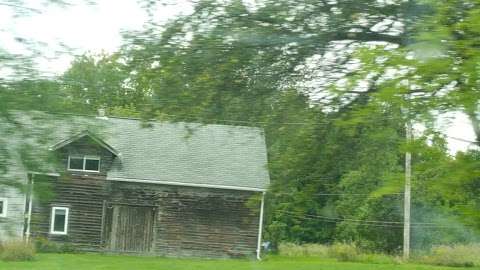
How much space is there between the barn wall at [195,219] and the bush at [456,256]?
8.12 meters

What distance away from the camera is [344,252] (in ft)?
78.8

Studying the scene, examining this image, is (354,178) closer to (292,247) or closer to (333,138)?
(333,138)

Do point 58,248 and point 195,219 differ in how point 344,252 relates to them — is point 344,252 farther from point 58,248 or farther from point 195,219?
point 58,248

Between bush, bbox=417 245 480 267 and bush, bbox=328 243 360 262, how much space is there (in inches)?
81.0

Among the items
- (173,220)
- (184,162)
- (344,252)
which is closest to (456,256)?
(344,252)

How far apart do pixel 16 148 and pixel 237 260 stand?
Result: 22.1 m

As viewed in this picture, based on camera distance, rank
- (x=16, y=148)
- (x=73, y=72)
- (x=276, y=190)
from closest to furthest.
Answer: (x=16, y=148) → (x=73, y=72) → (x=276, y=190)

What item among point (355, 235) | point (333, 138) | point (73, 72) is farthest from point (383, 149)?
point (355, 235)

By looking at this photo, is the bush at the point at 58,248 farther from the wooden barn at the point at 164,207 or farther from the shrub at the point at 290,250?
the shrub at the point at 290,250

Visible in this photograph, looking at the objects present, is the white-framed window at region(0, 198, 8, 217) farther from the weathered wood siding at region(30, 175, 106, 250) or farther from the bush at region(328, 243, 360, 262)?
the weathered wood siding at region(30, 175, 106, 250)

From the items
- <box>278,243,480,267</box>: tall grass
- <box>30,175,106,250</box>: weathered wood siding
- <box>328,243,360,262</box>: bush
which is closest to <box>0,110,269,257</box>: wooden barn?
<box>30,175,106,250</box>: weathered wood siding

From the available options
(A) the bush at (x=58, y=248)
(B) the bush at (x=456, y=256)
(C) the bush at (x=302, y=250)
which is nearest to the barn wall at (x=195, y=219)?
(C) the bush at (x=302, y=250)

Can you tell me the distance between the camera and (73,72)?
6492 millimetres

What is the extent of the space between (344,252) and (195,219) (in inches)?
275
